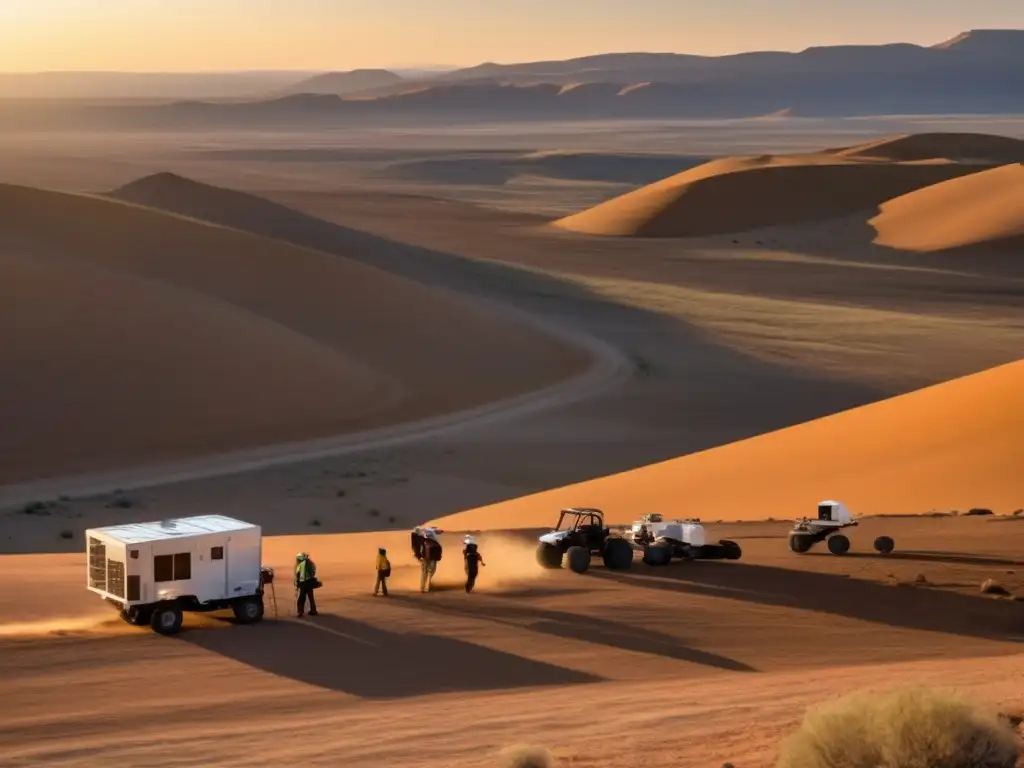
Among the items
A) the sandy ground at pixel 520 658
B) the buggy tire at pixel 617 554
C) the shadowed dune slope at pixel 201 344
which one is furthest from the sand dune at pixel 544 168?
the sandy ground at pixel 520 658

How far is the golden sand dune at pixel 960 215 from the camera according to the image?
75550 mm

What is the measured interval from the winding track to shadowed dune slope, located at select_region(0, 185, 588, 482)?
25.7 inches

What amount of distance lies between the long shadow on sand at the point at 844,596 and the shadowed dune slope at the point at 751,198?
2593 inches

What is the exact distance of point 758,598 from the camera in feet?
56.7

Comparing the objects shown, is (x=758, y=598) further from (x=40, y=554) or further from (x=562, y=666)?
(x=40, y=554)

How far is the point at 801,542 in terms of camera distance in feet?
64.3

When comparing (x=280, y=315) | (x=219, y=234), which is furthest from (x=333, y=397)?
(x=219, y=234)

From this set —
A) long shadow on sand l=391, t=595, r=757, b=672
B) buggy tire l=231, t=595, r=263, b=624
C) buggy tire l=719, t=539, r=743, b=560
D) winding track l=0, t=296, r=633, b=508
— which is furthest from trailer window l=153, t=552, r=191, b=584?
winding track l=0, t=296, r=633, b=508

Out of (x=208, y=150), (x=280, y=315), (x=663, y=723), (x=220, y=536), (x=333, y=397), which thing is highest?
(x=208, y=150)

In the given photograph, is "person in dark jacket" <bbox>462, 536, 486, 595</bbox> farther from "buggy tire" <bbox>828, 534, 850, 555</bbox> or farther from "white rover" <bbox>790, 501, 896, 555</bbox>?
"buggy tire" <bbox>828, 534, 850, 555</bbox>

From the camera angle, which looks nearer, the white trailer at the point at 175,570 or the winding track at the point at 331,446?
the white trailer at the point at 175,570

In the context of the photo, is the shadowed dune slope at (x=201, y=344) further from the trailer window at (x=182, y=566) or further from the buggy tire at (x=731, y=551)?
the buggy tire at (x=731, y=551)

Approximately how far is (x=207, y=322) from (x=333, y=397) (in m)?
5.26

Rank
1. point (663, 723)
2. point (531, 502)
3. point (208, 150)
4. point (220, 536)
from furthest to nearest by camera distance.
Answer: point (208, 150) < point (531, 502) < point (220, 536) < point (663, 723)
